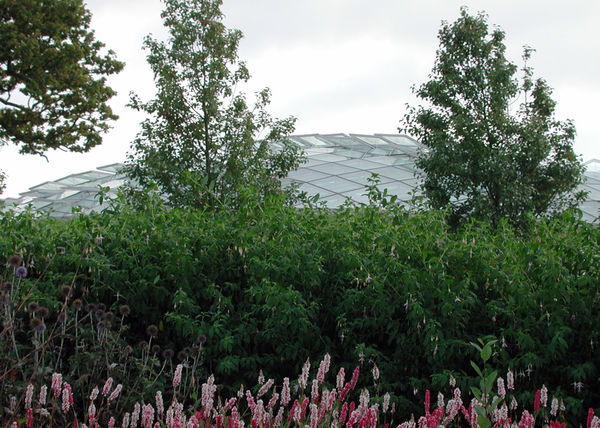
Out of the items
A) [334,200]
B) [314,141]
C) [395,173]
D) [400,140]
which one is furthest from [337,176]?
[400,140]

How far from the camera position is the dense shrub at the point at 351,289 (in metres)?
5.43

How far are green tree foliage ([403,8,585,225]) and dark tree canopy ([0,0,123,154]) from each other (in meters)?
12.0

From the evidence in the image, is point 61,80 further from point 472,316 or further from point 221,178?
point 472,316

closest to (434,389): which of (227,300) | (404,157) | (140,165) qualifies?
(227,300)

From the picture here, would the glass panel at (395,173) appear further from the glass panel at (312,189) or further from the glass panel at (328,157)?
the glass panel at (312,189)

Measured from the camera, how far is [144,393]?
4992mm

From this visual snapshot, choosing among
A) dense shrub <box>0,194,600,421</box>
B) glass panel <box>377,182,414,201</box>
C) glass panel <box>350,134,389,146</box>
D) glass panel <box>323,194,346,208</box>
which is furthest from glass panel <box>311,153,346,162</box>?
dense shrub <box>0,194,600,421</box>

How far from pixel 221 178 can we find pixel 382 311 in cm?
1026

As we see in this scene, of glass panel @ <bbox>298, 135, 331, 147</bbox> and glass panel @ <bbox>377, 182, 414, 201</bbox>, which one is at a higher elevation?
glass panel @ <bbox>298, 135, 331, 147</bbox>

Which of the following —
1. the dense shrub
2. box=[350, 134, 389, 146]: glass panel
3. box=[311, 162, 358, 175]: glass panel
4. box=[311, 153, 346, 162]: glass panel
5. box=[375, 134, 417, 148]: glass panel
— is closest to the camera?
the dense shrub

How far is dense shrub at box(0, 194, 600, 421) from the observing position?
543 cm

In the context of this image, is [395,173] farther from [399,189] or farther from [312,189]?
[312,189]

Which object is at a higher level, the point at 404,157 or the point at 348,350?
the point at 404,157

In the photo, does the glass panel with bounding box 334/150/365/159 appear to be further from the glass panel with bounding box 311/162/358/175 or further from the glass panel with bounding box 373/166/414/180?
the glass panel with bounding box 373/166/414/180
